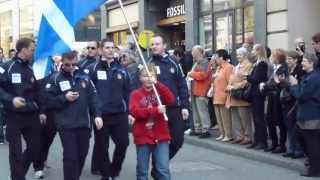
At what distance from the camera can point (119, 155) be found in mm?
9711

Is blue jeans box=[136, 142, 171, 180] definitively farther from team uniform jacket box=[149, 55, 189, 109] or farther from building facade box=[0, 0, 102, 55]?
building facade box=[0, 0, 102, 55]

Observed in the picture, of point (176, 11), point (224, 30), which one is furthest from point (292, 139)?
point (176, 11)

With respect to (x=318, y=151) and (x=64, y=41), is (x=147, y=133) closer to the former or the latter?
(x=64, y=41)

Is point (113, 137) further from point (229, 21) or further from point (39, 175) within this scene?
point (229, 21)

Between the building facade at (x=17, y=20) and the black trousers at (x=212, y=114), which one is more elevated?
the building facade at (x=17, y=20)

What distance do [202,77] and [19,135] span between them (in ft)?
18.4

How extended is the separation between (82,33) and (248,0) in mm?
11443

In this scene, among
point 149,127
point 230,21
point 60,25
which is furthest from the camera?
point 230,21

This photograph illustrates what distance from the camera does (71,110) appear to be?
845 cm

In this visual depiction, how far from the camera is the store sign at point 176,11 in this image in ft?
72.7

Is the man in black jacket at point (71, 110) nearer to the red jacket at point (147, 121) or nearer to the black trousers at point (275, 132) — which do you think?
the red jacket at point (147, 121)

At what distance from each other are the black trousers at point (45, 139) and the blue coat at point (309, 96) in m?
3.69

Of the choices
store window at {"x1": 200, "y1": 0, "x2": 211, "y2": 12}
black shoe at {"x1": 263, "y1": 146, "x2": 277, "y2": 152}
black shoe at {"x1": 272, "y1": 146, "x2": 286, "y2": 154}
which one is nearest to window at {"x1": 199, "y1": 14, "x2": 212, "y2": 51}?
store window at {"x1": 200, "y1": 0, "x2": 211, "y2": 12}

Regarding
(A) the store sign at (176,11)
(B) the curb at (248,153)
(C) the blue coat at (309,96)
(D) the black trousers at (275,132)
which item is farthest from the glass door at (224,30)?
(C) the blue coat at (309,96)
